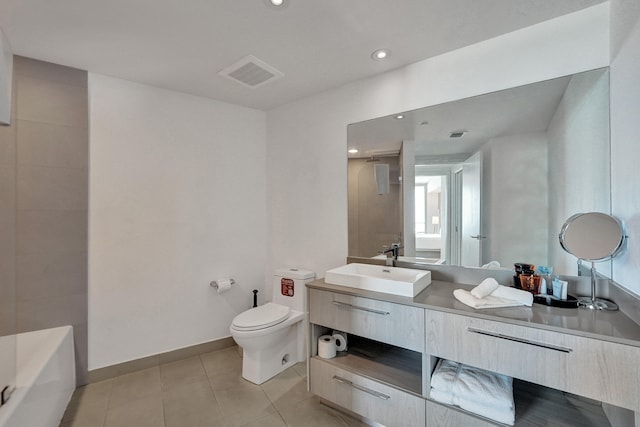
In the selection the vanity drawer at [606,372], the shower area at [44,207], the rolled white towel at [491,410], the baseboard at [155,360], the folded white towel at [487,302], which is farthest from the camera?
A: the baseboard at [155,360]

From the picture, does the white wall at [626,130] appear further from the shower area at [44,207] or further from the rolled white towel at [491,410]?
the shower area at [44,207]

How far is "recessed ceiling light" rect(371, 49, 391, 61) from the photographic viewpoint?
191 centimetres

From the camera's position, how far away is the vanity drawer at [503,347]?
44.3 inches

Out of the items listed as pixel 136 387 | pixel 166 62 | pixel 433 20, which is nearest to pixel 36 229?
pixel 136 387

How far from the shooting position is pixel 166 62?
2.08m

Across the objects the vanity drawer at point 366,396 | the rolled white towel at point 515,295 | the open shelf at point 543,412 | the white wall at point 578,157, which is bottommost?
the vanity drawer at point 366,396

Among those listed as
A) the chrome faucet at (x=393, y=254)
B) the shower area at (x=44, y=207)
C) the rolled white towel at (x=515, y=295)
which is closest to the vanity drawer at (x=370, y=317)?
the rolled white towel at (x=515, y=295)

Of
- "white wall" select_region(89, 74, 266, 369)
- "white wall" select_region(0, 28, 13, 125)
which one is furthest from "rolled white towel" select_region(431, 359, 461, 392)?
"white wall" select_region(0, 28, 13, 125)

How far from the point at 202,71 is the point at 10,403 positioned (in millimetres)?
2238

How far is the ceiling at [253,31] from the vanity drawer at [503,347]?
1610 millimetres

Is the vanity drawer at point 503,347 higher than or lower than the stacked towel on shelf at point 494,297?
lower

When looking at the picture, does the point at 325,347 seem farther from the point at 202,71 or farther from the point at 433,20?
the point at 202,71

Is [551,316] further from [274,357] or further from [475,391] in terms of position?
[274,357]

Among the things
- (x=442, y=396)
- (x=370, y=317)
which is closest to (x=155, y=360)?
(x=370, y=317)
